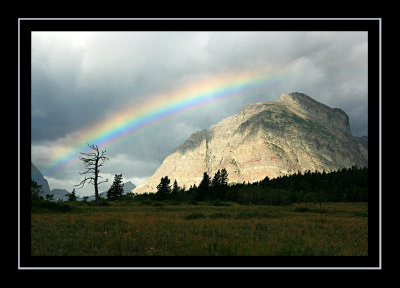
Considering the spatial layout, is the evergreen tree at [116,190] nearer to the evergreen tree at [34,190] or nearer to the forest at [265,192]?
the forest at [265,192]

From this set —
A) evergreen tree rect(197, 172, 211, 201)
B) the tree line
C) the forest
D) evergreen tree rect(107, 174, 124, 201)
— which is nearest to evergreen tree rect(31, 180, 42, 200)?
the forest

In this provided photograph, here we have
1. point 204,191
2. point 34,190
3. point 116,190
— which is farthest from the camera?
point 204,191

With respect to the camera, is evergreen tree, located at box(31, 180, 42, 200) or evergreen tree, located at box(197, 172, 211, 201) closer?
evergreen tree, located at box(31, 180, 42, 200)

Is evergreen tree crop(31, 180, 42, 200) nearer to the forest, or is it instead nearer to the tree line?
the forest

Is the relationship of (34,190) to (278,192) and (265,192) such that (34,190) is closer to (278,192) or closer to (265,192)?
(265,192)

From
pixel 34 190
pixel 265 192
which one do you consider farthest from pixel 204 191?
pixel 34 190

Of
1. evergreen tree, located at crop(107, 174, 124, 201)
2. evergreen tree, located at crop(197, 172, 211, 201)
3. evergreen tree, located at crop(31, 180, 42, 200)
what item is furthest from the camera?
evergreen tree, located at crop(197, 172, 211, 201)

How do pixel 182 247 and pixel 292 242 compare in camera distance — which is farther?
pixel 292 242
